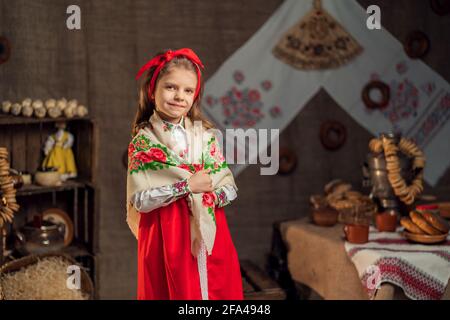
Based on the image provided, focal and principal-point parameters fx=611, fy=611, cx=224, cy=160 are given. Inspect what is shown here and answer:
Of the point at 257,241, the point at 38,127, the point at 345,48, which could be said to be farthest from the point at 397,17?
the point at 38,127

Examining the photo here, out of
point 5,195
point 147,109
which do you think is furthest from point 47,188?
point 147,109

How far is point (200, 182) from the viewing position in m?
1.67

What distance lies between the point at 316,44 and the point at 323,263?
1.53 meters

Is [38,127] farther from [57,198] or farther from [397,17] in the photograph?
[397,17]

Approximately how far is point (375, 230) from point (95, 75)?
66.7 inches

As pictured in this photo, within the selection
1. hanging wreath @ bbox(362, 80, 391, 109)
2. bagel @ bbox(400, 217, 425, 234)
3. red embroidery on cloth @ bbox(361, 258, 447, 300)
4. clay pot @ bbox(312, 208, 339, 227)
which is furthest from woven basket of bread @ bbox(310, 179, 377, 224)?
hanging wreath @ bbox(362, 80, 391, 109)

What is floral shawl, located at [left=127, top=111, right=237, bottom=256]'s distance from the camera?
169 cm

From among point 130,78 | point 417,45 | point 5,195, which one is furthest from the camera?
point 417,45

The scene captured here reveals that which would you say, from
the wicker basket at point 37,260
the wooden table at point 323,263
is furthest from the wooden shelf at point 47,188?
the wooden table at point 323,263

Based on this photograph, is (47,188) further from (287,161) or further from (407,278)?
(407,278)

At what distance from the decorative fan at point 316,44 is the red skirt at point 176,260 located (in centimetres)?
219

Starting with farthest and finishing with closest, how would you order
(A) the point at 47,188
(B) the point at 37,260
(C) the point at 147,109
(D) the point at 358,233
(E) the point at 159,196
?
1. (A) the point at 47,188
2. (B) the point at 37,260
3. (D) the point at 358,233
4. (C) the point at 147,109
5. (E) the point at 159,196

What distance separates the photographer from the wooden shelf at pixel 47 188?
2885 mm

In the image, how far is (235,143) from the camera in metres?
3.66
